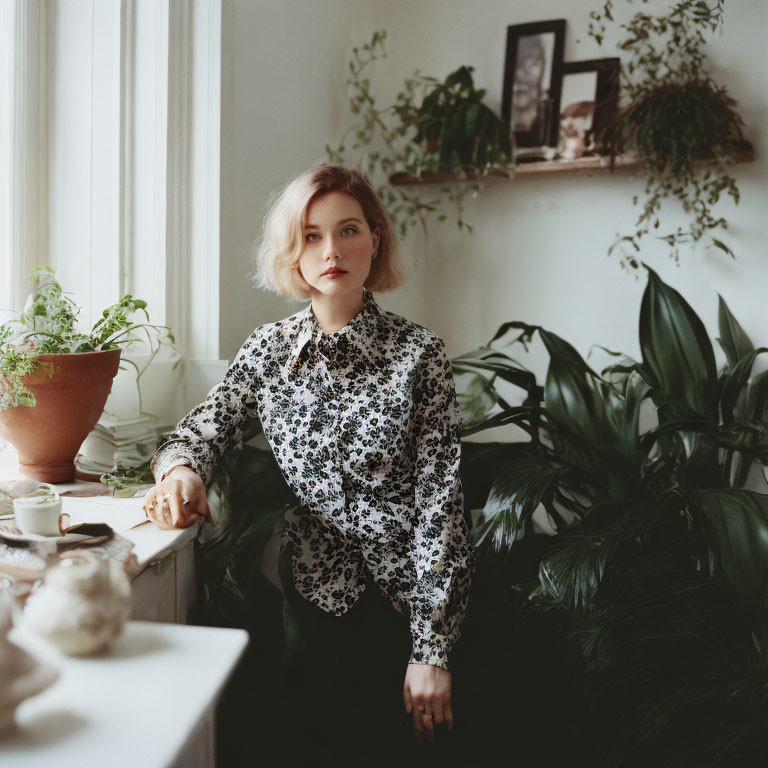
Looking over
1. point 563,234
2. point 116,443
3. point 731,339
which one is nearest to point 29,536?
point 116,443

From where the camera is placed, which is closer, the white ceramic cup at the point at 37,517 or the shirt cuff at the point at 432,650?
the white ceramic cup at the point at 37,517

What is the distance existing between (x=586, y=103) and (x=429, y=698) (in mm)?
1823

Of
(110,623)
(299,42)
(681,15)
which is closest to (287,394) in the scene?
(110,623)

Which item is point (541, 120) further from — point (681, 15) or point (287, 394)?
point (287, 394)

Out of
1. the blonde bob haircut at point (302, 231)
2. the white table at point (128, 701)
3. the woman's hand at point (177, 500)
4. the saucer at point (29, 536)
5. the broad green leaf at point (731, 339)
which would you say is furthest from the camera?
the broad green leaf at point (731, 339)

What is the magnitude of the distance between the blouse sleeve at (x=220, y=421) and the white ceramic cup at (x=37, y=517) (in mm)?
212

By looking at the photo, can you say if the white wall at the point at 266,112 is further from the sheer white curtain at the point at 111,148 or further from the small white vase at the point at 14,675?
the small white vase at the point at 14,675

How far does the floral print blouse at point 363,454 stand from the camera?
3.38 ft

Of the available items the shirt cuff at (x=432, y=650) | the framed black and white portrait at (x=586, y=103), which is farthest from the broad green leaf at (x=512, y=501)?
the framed black and white portrait at (x=586, y=103)

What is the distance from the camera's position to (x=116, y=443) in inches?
51.1

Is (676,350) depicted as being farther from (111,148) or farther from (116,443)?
(111,148)

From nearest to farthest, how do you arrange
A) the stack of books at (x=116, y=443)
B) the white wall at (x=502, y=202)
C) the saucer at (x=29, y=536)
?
the saucer at (x=29, y=536)
the stack of books at (x=116, y=443)
the white wall at (x=502, y=202)

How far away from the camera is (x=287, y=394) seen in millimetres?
1125

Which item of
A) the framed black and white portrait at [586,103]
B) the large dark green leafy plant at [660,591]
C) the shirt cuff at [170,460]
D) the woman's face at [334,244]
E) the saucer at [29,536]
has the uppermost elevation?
the framed black and white portrait at [586,103]
